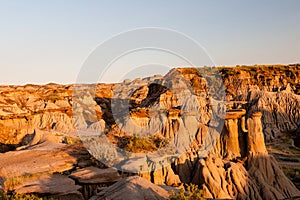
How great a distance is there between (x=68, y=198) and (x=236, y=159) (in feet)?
34.3

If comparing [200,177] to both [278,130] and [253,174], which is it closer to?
[253,174]

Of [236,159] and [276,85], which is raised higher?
[276,85]

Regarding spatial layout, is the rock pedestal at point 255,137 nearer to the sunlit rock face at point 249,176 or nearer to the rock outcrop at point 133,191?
the sunlit rock face at point 249,176

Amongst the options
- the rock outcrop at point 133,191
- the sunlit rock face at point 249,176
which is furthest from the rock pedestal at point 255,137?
the rock outcrop at point 133,191

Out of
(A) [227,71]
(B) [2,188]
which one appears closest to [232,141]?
(B) [2,188]

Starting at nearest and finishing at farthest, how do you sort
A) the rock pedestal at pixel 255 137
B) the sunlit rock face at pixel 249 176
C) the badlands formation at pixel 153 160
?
the badlands formation at pixel 153 160 → the sunlit rock face at pixel 249 176 → the rock pedestal at pixel 255 137

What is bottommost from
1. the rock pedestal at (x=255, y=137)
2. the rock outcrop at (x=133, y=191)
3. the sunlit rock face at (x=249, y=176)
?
the sunlit rock face at (x=249, y=176)

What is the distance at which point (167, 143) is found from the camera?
18312 mm

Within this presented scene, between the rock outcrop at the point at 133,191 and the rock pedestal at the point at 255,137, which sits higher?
the rock pedestal at the point at 255,137

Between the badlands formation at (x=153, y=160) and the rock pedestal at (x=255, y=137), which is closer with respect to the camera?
the badlands formation at (x=153, y=160)

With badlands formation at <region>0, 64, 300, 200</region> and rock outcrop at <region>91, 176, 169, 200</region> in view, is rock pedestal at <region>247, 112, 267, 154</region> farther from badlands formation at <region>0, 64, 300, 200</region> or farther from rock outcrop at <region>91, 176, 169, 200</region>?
rock outcrop at <region>91, 176, 169, 200</region>

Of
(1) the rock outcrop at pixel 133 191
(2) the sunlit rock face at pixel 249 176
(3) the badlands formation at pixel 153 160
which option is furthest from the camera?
(2) the sunlit rock face at pixel 249 176


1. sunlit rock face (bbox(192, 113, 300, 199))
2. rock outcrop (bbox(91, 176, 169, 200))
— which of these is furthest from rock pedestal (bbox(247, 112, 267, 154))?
rock outcrop (bbox(91, 176, 169, 200))

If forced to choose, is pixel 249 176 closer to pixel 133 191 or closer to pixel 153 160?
pixel 153 160
